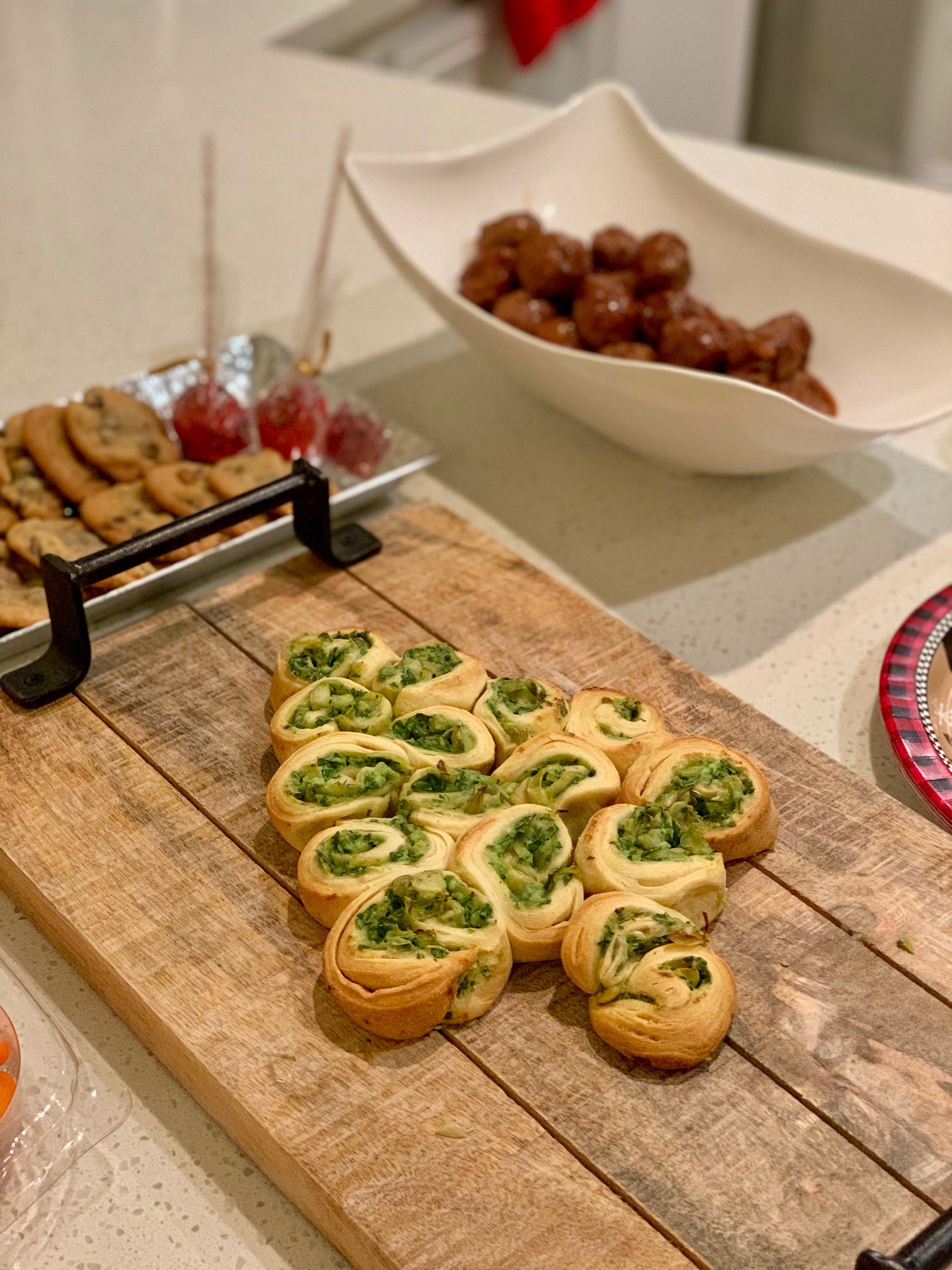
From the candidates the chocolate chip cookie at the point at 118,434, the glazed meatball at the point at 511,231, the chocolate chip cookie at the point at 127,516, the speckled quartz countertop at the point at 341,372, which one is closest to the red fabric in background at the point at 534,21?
the speckled quartz countertop at the point at 341,372

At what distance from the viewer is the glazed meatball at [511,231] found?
4.60 feet

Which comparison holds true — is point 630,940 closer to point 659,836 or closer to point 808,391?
point 659,836

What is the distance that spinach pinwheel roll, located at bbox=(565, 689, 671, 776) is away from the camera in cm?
88

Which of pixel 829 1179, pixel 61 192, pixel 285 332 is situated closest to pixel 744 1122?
pixel 829 1179

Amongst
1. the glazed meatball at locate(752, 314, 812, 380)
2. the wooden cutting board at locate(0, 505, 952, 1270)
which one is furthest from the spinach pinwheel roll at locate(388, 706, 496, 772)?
the glazed meatball at locate(752, 314, 812, 380)

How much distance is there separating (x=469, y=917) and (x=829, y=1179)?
24 cm

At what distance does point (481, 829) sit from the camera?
80 centimetres

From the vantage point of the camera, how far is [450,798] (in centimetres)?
83

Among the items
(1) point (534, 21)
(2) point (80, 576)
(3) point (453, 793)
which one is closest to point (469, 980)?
(3) point (453, 793)

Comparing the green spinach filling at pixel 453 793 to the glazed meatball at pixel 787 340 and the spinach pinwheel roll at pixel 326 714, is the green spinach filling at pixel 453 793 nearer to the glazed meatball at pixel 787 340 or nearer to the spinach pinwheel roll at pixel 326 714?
the spinach pinwheel roll at pixel 326 714

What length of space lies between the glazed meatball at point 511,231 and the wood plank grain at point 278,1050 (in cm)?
75

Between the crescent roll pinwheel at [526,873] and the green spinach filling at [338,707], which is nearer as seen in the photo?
the crescent roll pinwheel at [526,873]

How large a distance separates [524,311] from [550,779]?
0.63 metres

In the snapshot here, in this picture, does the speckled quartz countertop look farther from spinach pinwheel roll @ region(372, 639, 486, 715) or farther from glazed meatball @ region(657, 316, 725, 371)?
spinach pinwheel roll @ region(372, 639, 486, 715)
